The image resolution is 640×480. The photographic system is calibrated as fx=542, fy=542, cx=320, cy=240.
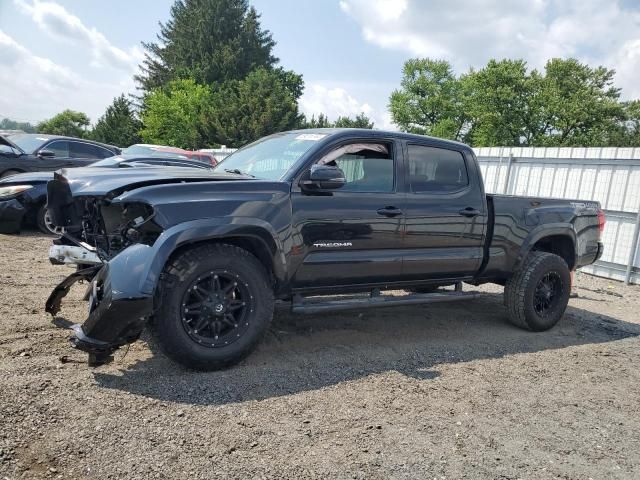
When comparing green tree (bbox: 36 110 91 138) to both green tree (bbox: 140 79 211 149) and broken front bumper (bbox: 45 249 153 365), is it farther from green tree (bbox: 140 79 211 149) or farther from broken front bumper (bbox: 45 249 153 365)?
broken front bumper (bbox: 45 249 153 365)

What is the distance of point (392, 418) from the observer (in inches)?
137

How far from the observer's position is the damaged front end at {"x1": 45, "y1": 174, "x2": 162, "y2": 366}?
344 centimetres

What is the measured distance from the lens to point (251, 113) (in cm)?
4338

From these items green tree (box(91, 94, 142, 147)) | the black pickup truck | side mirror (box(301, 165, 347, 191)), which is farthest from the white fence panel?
green tree (box(91, 94, 142, 147))

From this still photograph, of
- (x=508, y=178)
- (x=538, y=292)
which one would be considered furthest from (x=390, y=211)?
(x=508, y=178)

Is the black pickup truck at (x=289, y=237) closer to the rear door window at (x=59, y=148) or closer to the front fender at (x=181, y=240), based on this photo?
the front fender at (x=181, y=240)

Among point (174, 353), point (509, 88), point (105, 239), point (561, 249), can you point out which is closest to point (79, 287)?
point (105, 239)

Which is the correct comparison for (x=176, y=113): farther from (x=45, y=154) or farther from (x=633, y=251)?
(x=633, y=251)

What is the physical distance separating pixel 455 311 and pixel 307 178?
3104 millimetres

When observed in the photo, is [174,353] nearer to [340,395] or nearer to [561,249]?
[340,395]

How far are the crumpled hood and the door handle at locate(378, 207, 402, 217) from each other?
119cm

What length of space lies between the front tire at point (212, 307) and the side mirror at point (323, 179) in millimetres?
740

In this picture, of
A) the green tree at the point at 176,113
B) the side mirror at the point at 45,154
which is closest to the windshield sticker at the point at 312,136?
the side mirror at the point at 45,154

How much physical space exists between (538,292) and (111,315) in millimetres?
4340
